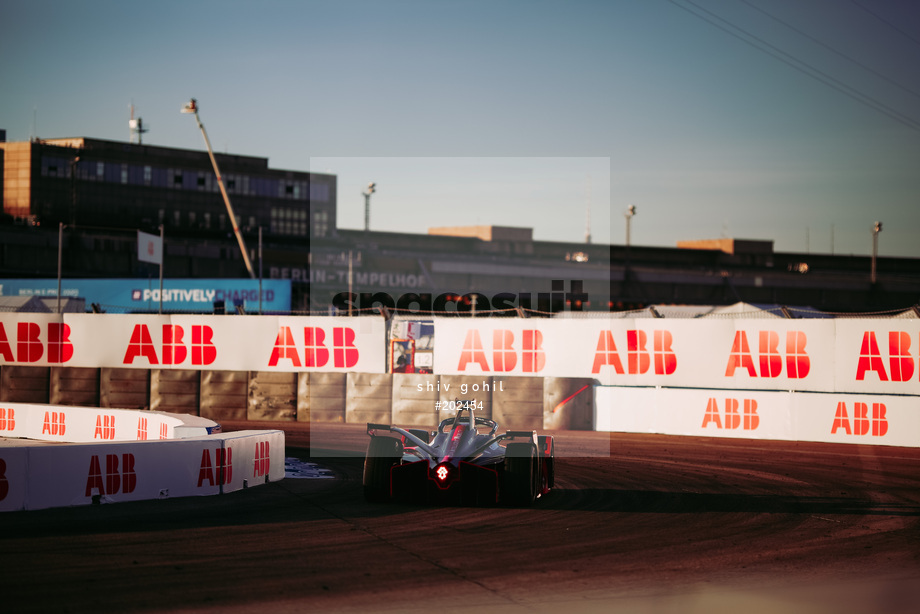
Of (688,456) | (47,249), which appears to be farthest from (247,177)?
(688,456)

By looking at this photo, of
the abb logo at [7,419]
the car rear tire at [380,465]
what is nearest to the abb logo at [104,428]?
the abb logo at [7,419]

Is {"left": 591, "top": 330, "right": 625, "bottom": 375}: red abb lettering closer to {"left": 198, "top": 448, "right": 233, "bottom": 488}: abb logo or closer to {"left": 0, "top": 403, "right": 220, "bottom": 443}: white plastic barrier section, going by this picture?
{"left": 0, "top": 403, "right": 220, "bottom": 443}: white plastic barrier section

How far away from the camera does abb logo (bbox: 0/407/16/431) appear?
19750mm

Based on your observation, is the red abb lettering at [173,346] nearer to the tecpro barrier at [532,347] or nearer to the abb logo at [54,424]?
the tecpro barrier at [532,347]

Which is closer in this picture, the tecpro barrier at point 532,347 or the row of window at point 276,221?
the tecpro barrier at point 532,347

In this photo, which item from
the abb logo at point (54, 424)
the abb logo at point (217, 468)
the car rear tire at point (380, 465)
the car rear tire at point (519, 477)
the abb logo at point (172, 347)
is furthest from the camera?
the abb logo at point (172, 347)

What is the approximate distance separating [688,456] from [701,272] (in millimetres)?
47249

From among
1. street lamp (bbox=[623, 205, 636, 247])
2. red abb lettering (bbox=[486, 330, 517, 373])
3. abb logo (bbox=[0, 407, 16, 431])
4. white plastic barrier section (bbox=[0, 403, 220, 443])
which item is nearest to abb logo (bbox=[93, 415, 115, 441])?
white plastic barrier section (bbox=[0, 403, 220, 443])

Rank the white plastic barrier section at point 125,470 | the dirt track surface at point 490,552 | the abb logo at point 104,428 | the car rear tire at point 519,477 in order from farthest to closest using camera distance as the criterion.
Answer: the abb logo at point 104,428
the car rear tire at point 519,477
the white plastic barrier section at point 125,470
the dirt track surface at point 490,552

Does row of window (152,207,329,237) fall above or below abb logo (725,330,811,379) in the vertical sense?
above

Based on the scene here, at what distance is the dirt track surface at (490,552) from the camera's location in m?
6.96

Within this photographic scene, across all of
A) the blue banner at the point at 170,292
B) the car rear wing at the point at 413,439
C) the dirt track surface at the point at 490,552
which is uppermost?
the blue banner at the point at 170,292

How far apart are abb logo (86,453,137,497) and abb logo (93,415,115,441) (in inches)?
277

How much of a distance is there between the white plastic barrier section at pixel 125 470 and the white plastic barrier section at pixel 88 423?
2947 mm
